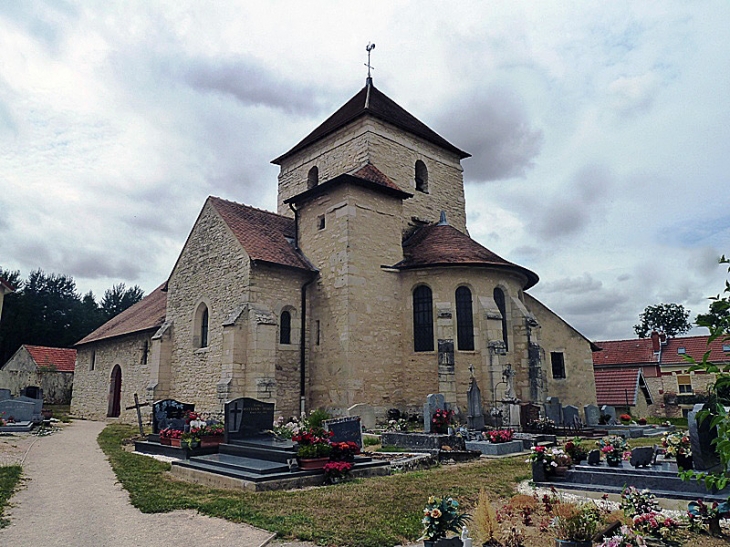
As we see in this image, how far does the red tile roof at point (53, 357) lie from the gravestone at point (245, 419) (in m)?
31.6

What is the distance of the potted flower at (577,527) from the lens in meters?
5.03

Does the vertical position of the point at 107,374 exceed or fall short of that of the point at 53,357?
it falls short

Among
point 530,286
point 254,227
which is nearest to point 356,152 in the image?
point 254,227

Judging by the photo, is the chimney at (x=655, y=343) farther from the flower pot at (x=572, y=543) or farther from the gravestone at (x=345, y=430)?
the flower pot at (x=572, y=543)

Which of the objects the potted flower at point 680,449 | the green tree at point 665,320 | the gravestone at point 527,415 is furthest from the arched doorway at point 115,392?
the green tree at point 665,320

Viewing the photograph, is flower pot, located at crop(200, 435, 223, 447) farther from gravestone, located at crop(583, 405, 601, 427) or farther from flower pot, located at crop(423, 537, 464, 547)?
gravestone, located at crop(583, 405, 601, 427)

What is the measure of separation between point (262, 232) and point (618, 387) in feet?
60.7

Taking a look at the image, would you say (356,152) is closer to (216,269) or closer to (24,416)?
(216,269)

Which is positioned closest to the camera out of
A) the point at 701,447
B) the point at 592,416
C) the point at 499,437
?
the point at 701,447

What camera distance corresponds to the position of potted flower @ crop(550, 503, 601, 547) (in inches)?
198

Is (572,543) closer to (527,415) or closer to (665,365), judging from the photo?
(527,415)

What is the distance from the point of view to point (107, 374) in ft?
94.0

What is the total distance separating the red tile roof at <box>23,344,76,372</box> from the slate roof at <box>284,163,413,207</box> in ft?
87.1

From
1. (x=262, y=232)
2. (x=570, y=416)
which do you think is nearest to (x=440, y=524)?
(x=570, y=416)
